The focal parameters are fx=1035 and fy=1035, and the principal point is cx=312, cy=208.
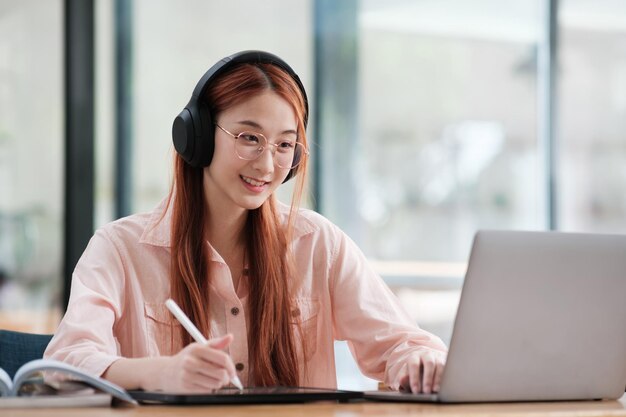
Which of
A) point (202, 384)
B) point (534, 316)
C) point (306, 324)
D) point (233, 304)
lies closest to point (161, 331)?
point (233, 304)

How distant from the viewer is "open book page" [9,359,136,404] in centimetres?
126

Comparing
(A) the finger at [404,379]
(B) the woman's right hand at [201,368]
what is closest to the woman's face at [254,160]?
(A) the finger at [404,379]

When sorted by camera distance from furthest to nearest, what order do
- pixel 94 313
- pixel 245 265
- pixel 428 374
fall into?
pixel 245 265, pixel 94 313, pixel 428 374

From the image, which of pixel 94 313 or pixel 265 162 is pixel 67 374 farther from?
pixel 265 162

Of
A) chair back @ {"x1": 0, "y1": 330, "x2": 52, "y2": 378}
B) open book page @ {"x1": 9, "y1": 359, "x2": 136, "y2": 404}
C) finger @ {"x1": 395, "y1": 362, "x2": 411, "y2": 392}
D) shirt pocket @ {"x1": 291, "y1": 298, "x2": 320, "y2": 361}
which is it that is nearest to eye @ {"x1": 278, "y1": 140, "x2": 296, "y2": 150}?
shirt pocket @ {"x1": 291, "y1": 298, "x2": 320, "y2": 361}

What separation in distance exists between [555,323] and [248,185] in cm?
67

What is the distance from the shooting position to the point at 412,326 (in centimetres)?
183

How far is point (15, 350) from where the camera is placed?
1.85m

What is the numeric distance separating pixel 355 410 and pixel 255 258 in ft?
2.13

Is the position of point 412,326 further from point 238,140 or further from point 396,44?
point 396,44

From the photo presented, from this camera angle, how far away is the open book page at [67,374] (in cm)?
126

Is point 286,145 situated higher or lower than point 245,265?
higher

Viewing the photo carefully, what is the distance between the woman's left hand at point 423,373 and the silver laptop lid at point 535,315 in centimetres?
14

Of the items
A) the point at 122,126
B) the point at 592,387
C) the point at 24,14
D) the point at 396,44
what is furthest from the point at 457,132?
the point at 592,387
